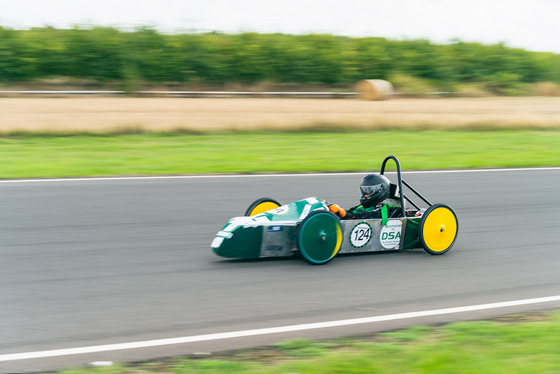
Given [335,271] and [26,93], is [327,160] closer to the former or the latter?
[335,271]

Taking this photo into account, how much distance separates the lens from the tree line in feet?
72.3

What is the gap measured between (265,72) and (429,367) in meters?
21.5

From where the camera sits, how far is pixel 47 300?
18.7 ft

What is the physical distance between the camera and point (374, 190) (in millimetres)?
7352

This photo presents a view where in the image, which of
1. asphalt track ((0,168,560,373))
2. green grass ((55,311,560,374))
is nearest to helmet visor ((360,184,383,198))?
asphalt track ((0,168,560,373))

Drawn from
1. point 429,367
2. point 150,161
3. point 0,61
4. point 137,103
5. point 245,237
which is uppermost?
point 0,61

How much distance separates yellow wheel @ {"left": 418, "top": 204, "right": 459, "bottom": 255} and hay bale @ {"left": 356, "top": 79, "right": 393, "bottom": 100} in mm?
16825

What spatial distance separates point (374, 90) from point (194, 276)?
18.6m

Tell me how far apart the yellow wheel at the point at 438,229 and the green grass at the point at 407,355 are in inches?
86.0

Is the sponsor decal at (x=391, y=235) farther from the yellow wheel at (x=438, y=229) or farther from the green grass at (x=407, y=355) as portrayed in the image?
the green grass at (x=407, y=355)

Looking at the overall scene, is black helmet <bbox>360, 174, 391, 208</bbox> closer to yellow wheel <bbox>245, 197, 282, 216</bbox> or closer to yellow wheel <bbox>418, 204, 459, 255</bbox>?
yellow wheel <bbox>418, 204, 459, 255</bbox>

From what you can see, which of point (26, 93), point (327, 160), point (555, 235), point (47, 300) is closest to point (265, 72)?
point (26, 93)

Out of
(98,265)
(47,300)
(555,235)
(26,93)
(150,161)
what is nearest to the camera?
(47,300)

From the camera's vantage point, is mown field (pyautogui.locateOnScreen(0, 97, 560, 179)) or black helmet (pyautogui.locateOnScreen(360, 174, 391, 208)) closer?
black helmet (pyautogui.locateOnScreen(360, 174, 391, 208))
